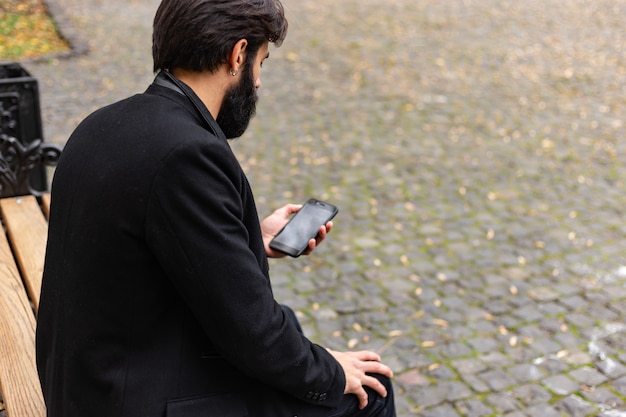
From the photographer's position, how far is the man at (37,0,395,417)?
1.81 metres

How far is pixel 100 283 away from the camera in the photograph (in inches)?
73.4

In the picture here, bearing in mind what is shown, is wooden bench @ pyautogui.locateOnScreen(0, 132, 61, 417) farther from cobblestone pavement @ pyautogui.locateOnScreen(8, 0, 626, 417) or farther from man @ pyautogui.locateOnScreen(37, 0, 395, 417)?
cobblestone pavement @ pyautogui.locateOnScreen(8, 0, 626, 417)

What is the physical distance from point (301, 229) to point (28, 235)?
1.69 meters

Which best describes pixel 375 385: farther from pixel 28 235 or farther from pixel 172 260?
pixel 28 235

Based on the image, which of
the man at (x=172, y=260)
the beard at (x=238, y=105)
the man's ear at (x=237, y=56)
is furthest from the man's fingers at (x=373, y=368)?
the man's ear at (x=237, y=56)

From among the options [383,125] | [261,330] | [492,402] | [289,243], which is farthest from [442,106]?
[261,330]

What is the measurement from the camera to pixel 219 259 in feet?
6.01

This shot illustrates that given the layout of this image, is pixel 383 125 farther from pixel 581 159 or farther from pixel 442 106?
pixel 581 159

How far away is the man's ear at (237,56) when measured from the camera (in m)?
2.03

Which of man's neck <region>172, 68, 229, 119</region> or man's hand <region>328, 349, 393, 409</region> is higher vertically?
man's neck <region>172, 68, 229, 119</region>

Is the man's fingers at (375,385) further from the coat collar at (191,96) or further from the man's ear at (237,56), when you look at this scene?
the man's ear at (237,56)

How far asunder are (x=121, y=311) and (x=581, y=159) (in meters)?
6.64

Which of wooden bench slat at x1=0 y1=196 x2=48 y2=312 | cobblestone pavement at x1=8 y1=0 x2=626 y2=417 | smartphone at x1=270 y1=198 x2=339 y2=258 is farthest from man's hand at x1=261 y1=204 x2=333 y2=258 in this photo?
cobblestone pavement at x1=8 y1=0 x2=626 y2=417

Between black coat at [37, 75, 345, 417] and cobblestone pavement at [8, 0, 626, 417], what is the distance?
2.11 meters
